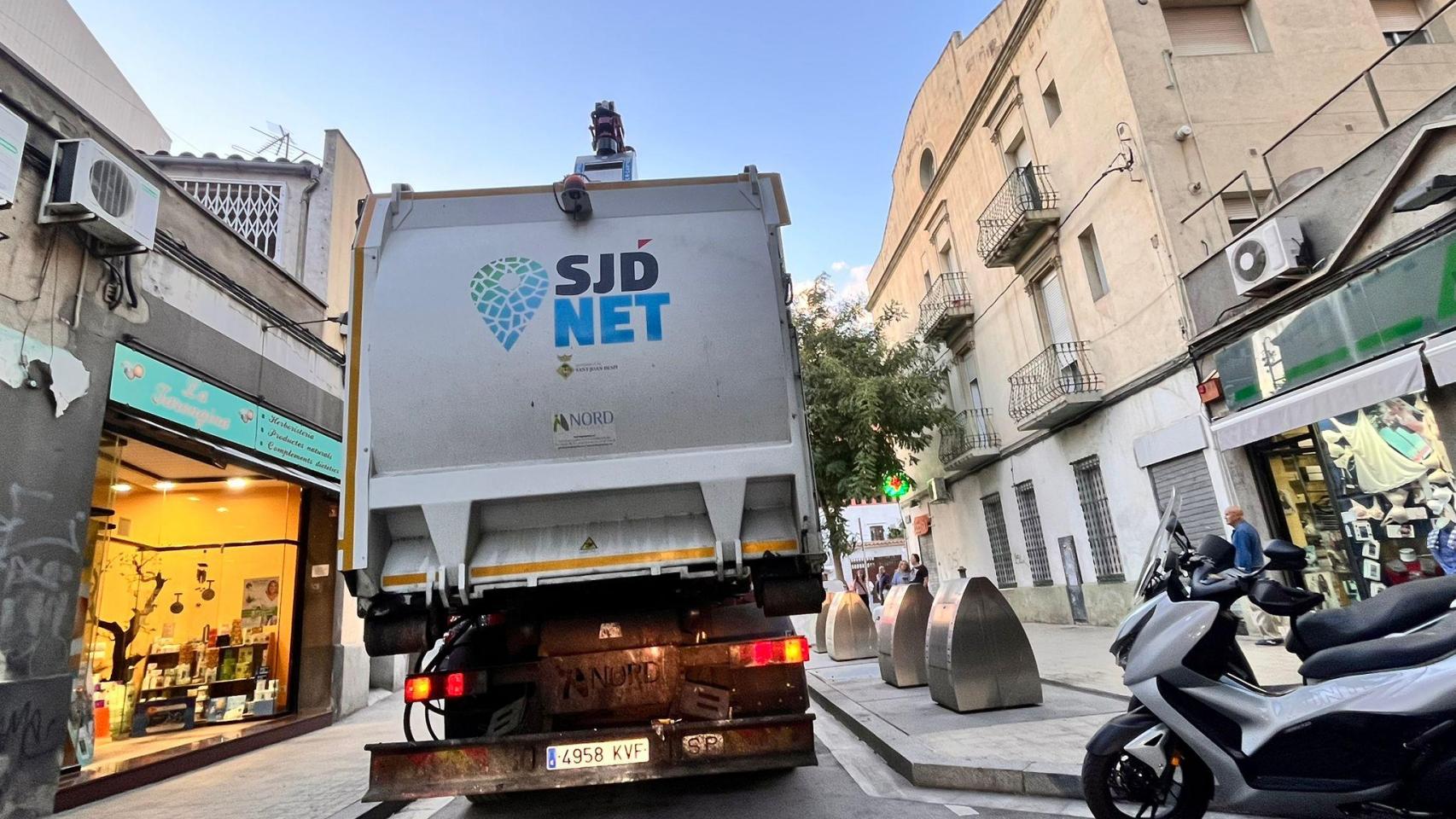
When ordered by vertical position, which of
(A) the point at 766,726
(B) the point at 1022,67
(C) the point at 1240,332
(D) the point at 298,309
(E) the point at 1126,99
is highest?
(B) the point at 1022,67

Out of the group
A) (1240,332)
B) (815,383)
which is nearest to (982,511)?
(815,383)

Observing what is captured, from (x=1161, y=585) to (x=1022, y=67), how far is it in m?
13.9

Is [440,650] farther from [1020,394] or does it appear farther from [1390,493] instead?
[1020,394]

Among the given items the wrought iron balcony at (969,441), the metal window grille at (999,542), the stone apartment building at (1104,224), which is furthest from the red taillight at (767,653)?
the metal window grille at (999,542)

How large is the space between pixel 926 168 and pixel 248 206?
1712 cm

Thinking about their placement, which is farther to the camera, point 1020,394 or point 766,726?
point 1020,394

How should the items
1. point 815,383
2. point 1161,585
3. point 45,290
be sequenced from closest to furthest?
point 1161,585, point 45,290, point 815,383

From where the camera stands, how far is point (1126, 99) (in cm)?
1140

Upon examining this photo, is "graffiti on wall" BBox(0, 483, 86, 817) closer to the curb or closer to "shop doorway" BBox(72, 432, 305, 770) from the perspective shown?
"shop doorway" BBox(72, 432, 305, 770)

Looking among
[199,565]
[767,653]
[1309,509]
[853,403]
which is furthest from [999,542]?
[199,565]

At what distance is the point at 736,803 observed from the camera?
4.61 meters

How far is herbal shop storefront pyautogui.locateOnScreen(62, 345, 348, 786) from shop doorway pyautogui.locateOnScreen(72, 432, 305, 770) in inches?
0.6

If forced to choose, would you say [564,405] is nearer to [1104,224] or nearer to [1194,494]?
[1194,494]

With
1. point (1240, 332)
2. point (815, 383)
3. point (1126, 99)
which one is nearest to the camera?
point (1240, 332)
